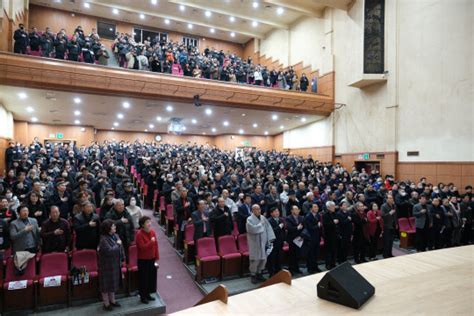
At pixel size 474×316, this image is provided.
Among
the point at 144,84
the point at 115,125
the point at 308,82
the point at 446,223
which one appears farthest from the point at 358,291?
the point at 115,125

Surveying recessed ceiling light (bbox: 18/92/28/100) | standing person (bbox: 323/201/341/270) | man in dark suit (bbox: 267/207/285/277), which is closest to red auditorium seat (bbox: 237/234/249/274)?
man in dark suit (bbox: 267/207/285/277)

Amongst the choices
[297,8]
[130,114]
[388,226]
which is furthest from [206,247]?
[297,8]

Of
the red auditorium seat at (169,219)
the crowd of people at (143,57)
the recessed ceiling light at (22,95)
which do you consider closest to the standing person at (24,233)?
the red auditorium seat at (169,219)

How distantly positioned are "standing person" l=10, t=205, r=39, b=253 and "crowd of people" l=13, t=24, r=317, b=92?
8.17 meters

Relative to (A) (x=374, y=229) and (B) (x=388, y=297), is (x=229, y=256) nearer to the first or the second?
(A) (x=374, y=229)

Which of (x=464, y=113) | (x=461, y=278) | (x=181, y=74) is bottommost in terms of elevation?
(x=461, y=278)

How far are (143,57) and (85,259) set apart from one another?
9262mm

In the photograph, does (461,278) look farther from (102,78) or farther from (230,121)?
(230,121)

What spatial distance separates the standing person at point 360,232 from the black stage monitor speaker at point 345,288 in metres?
4.22

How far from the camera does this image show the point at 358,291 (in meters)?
1.68

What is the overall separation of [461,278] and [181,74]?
38.7ft

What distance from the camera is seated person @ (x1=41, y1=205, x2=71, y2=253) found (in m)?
4.04

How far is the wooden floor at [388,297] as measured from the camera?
160 cm

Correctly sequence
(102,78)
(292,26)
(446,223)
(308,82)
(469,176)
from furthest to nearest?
(292,26)
(308,82)
(102,78)
(469,176)
(446,223)
